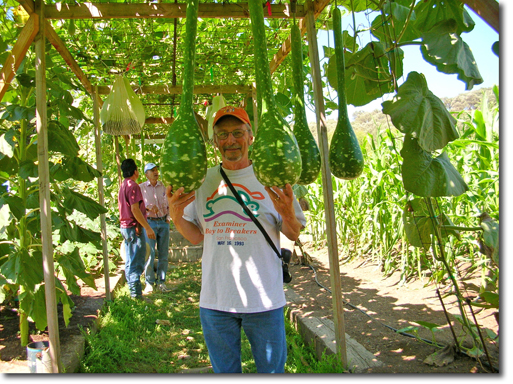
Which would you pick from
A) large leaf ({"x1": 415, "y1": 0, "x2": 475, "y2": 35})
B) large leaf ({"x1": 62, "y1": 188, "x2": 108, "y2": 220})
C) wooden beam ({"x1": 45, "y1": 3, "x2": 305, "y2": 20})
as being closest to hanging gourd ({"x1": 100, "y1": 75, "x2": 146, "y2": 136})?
large leaf ({"x1": 62, "y1": 188, "x2": 108, "y2": 220})

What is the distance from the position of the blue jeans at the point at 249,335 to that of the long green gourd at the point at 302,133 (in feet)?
2.53

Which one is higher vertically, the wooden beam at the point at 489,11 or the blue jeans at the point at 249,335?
the wooden beam at the point at 489,11

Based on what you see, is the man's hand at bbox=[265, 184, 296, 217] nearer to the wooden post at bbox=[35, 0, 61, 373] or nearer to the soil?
the soil

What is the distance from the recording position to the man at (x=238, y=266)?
1.87m

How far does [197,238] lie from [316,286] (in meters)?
3.49

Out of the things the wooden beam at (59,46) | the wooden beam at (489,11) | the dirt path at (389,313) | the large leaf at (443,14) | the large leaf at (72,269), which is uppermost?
the wooden beam at (59,46)

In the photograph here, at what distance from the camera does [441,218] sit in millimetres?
2334

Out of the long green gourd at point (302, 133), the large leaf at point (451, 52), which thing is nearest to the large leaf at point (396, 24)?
the large leaf at point (451, 52)

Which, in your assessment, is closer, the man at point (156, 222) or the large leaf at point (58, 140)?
the large leaf at point (58, 140)

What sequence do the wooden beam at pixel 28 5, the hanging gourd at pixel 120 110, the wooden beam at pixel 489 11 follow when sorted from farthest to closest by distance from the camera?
the hanging gourd at pixel 120 110
the wooden beam at pixel 28 5
the wooden beam at pixel 489 11

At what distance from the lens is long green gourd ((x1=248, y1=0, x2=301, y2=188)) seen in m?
1.18

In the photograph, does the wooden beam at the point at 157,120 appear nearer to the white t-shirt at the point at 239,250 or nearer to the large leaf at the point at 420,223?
the white t-shirt at the point at 239,250

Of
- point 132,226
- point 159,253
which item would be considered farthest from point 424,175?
point 159,253

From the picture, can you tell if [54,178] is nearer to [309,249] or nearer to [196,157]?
[196,157]
